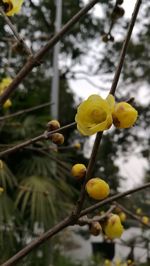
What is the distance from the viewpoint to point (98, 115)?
1.13ft

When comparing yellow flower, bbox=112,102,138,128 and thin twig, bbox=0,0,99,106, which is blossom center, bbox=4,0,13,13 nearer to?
thin twig, bbox=0,0,99,106

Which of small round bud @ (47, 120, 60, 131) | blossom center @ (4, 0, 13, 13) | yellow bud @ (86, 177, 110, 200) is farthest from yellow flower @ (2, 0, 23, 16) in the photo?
yellow bud @ (86, 177, 110, 200)

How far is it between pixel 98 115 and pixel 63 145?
2.95 meters

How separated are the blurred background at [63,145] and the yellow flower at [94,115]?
147 mm

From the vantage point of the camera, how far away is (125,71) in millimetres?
5953

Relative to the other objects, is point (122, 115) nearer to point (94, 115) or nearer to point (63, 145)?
point (94, 115)

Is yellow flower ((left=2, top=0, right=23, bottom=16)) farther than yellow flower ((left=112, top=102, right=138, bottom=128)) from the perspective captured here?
Yes

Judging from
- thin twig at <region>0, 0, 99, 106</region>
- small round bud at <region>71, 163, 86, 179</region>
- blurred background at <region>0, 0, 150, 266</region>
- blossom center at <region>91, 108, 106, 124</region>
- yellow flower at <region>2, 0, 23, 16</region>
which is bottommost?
blurred background at <region>0, 0, 150, 266</region>

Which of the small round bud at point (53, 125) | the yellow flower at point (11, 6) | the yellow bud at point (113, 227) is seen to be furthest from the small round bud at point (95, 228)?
the yellow flower at point (11, 6)

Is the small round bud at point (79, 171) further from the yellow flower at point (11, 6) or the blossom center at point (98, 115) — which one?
the yellow flower at point (11, 6)

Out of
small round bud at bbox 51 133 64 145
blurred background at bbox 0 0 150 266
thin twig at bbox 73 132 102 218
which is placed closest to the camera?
thin twig at bbox 73 132 102 218

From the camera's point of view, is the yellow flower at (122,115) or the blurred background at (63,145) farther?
the blurred background at (63,145)

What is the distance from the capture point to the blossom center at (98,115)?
34 centimetres

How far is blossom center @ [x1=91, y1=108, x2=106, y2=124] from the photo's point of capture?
34 centimetres
